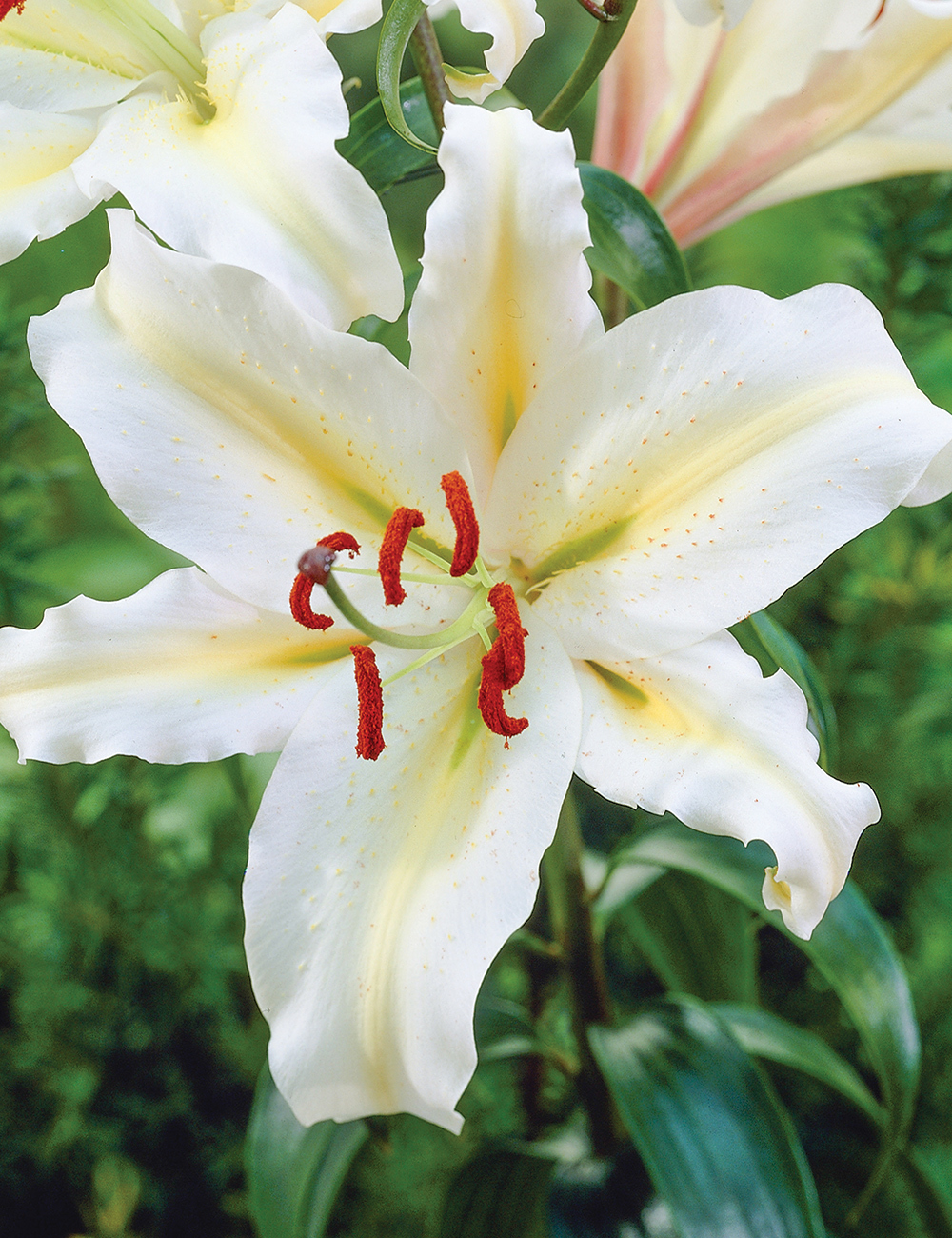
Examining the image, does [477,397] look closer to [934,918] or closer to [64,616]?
[64,616]

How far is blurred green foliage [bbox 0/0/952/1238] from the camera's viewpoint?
709mm

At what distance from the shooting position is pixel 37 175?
38cm

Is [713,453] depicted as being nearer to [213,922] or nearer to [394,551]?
[394,551]

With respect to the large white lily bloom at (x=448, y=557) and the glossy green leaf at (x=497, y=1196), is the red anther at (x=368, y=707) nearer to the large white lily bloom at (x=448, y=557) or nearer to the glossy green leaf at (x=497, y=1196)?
the large white lily bloom at (x=448, y=557)

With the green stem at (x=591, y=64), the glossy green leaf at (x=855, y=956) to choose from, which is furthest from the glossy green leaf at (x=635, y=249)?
the glossy green leaf at (x=855, y=956)

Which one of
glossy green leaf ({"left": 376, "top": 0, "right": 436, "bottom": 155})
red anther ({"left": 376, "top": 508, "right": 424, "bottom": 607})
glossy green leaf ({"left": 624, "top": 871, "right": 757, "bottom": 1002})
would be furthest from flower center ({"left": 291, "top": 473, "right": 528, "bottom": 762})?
glossy green leaf ({"left": 624, "top": 871, "right": 757, "bottom": 1002})

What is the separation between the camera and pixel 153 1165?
747mm

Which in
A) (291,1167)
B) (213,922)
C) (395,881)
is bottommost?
(213,922)

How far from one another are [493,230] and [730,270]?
0.65 meters

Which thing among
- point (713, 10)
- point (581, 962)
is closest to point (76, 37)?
point (713, 10)

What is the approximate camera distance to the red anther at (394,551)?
329 mm

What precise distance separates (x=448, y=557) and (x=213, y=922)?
47cm

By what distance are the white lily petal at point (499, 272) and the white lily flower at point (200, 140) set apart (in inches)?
1.0

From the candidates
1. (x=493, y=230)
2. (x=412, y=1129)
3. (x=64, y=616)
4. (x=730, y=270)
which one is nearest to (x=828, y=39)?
(x=493, y=230)
